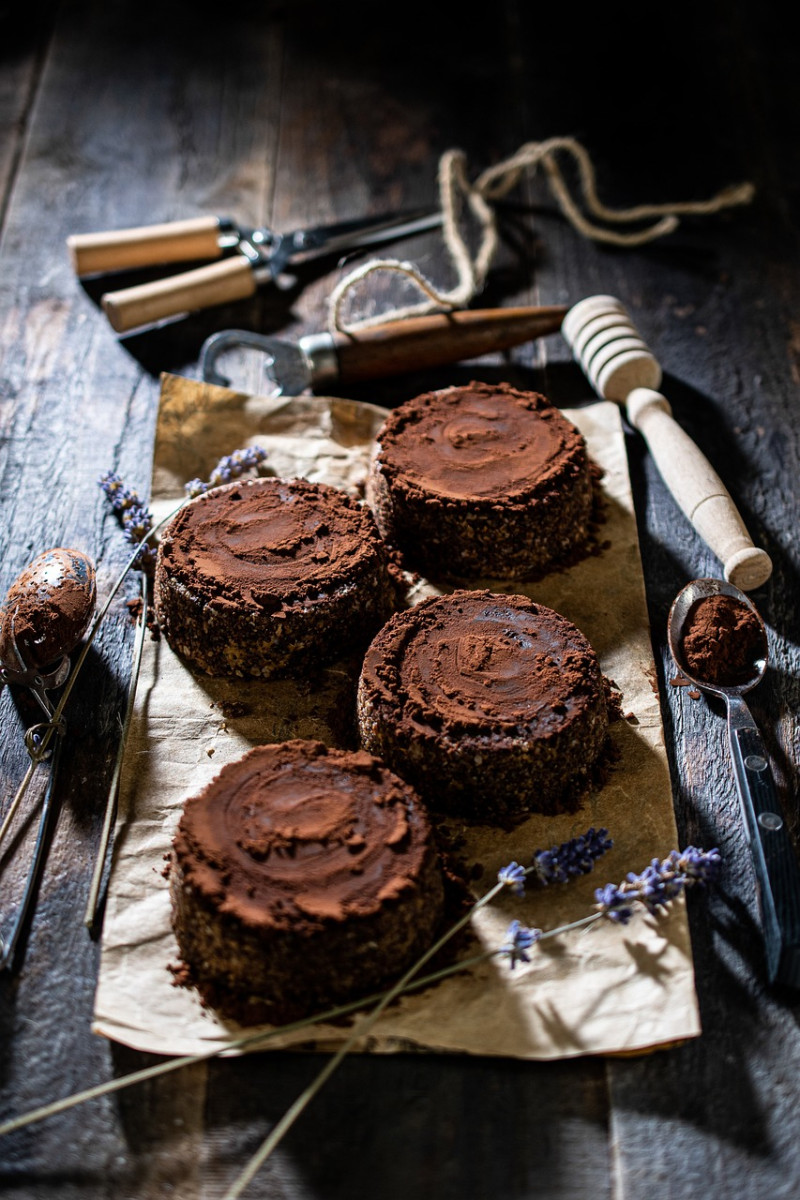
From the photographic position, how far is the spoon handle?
5.61 feet

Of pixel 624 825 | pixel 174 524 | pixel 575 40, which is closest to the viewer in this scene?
pixel 624 825

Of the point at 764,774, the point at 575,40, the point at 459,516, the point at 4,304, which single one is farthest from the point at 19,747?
the point at 575,40

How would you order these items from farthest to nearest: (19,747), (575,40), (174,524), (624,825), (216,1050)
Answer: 1. (575,40)
2. (174,524)
3. (19,747)
4. (624,825)
5. (216,1050)

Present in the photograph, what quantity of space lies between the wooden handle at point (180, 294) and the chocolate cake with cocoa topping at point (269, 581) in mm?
840

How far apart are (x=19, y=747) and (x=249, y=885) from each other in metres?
0.63

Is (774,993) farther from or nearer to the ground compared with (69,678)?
nearer to the ground

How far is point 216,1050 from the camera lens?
1.63 meters

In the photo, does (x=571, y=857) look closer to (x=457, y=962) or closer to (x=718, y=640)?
(x=457, y=962)

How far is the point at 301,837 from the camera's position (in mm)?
1701

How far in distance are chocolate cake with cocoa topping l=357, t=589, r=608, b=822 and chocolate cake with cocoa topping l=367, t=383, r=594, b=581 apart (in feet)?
1.01

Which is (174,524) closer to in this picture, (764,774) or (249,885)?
(249,885)

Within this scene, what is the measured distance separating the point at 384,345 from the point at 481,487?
607 millimetres

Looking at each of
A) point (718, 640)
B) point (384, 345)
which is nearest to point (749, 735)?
point (718, 640)

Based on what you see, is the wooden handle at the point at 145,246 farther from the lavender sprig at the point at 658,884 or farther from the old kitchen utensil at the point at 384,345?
the lavender sprig at the point at 658,884
